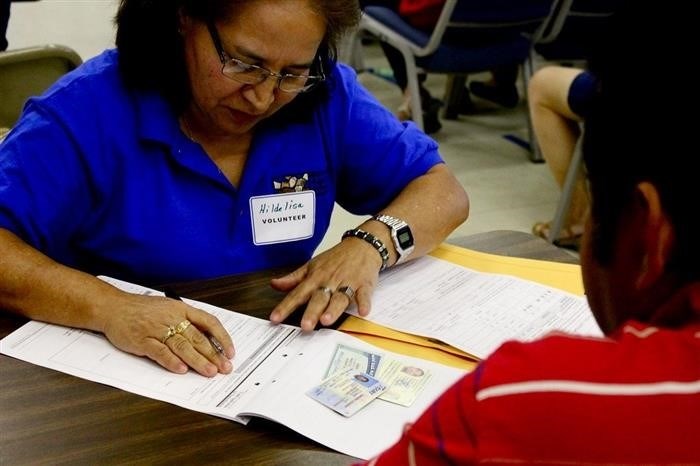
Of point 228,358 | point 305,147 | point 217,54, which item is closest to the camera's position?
point 228,358

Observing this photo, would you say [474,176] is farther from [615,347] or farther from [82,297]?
[615,347]

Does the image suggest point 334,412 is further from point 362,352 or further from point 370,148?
point 370,148

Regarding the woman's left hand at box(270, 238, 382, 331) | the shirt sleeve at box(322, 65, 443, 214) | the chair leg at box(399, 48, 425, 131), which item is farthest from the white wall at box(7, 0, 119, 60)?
the woman's left hand at box(270, 238, 382, 331)

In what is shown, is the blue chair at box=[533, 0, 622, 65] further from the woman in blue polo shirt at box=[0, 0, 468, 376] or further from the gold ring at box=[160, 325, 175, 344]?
the gold ring at box=[160, 325, 175, 344]

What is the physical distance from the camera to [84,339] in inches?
43.7

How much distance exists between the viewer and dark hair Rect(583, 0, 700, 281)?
54 centimetres

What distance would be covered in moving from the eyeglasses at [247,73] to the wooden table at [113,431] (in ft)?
1.67

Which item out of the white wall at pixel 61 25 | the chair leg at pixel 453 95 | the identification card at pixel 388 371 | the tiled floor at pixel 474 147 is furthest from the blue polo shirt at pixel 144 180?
the white wall at pixel 61 25

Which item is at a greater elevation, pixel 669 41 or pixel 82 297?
pixel 669 41

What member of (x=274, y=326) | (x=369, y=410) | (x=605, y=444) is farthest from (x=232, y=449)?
(x=605, y=444)

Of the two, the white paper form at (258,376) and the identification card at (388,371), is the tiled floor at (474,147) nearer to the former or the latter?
the white paper form at (258,376)

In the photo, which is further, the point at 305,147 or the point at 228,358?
the point at 305,147

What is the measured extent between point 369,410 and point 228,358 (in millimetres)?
214

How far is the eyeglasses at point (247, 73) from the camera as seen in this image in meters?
1.23
